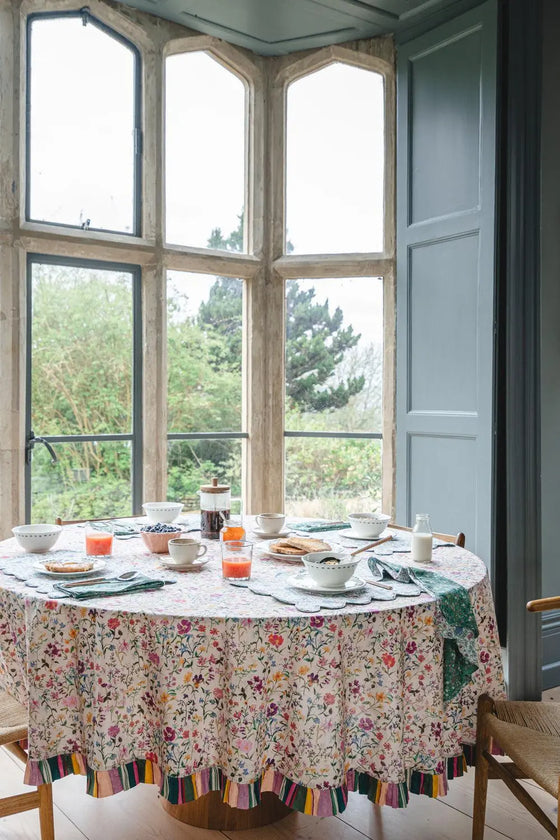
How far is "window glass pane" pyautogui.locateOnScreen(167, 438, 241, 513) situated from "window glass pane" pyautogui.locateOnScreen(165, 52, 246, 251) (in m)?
1.11

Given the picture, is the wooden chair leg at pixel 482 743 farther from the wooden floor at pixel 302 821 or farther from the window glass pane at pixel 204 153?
the window glass pane at pixel 204 153

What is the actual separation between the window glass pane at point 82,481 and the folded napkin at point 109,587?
70.1 inches

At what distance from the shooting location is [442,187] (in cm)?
337

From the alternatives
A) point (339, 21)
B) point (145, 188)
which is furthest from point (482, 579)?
point (339, 21)

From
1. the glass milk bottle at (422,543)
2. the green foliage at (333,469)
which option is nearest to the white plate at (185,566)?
the glass milk bottle at (422,543)

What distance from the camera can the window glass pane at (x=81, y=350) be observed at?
3.43 metres

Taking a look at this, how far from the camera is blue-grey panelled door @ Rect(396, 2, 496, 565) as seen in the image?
314cm

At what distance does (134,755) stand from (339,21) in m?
3.54

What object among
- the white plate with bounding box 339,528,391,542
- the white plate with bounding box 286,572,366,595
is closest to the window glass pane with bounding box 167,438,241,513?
the white plate with bounding box 339,528,391,542

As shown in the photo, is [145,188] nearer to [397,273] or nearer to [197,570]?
[397,273]

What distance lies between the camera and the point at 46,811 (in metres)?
1.72

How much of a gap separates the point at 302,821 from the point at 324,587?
859mm

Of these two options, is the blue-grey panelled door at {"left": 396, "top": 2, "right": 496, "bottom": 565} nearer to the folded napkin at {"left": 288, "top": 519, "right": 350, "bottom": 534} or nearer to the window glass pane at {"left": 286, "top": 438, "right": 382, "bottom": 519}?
the window glass pane at {"left": 286, "top": 438, "right": 382, "bottom": 519}

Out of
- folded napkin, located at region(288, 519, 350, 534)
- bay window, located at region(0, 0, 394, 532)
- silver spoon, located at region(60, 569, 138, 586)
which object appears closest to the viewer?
silver spoon, located at region(60, 569, 138, 586)
